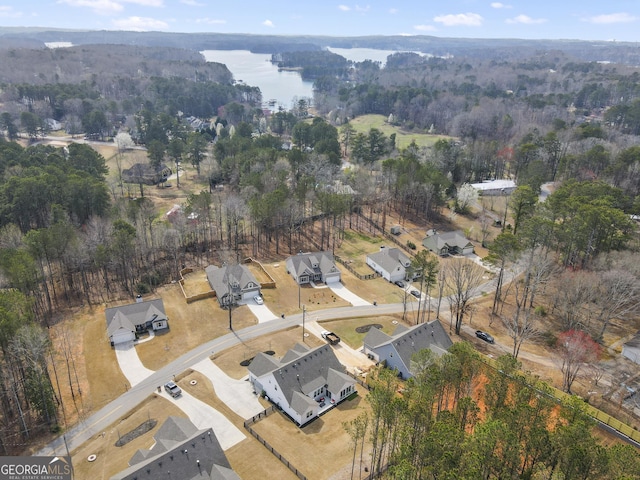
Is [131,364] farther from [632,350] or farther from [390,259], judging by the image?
[632,350]

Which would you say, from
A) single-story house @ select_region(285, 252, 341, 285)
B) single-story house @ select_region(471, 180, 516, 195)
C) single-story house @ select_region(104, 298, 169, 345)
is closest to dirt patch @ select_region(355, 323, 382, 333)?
single-story house @ select_region(285, 252, 341, 285)

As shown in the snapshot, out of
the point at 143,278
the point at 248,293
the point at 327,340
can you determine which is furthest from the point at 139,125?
the point at 327,340

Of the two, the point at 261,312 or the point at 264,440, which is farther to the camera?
the point at 261,312

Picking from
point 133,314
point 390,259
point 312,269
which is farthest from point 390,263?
point 133,314

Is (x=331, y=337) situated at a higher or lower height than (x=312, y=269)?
lower

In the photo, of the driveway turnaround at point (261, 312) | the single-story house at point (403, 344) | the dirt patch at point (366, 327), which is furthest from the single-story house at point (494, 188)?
the driveway turnaround at point (261, 312)

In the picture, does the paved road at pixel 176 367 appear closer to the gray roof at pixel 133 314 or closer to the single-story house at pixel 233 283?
the single-story house at pixel 233 283

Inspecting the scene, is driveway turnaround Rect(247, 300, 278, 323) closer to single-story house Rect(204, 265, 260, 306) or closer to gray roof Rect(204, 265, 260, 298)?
single-story house Rect(204, 265, 260, 306)
